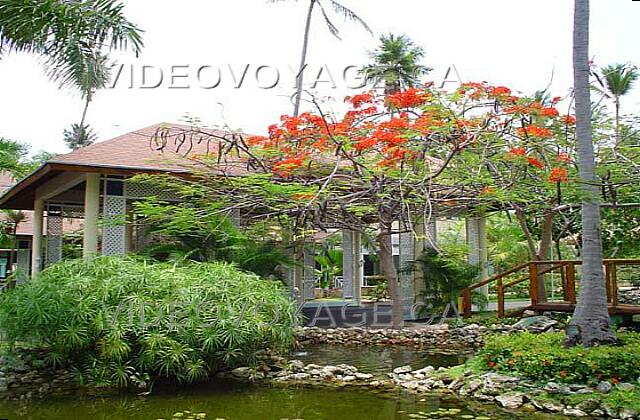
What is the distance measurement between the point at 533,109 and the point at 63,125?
3968 cm

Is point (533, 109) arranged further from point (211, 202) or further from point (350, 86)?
point (211, 202)

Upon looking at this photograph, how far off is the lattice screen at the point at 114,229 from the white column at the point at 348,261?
6.35 m

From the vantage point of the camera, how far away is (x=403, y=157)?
9.26m

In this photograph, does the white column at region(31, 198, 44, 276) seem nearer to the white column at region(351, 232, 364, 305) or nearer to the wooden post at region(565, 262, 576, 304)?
the white column at region(351, 232, 364, 305)

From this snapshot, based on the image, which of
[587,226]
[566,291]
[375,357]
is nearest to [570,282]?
[566,291]

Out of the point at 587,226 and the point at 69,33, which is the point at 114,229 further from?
the point at 587,226

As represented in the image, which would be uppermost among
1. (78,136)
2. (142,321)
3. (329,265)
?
(78,136)

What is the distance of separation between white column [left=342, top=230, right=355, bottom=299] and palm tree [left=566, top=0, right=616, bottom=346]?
901cm

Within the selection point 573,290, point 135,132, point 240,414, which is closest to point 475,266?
point 573,290

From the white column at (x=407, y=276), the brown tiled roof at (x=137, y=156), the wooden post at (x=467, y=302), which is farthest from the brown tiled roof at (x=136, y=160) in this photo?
the wooden post at (x=467, y=302)

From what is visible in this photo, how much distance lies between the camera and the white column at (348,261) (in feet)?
55.4

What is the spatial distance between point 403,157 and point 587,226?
2633 millimetres

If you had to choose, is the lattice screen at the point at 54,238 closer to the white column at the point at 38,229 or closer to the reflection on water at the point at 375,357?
the white column at the point at 38,229

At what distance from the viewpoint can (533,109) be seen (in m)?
9.15
